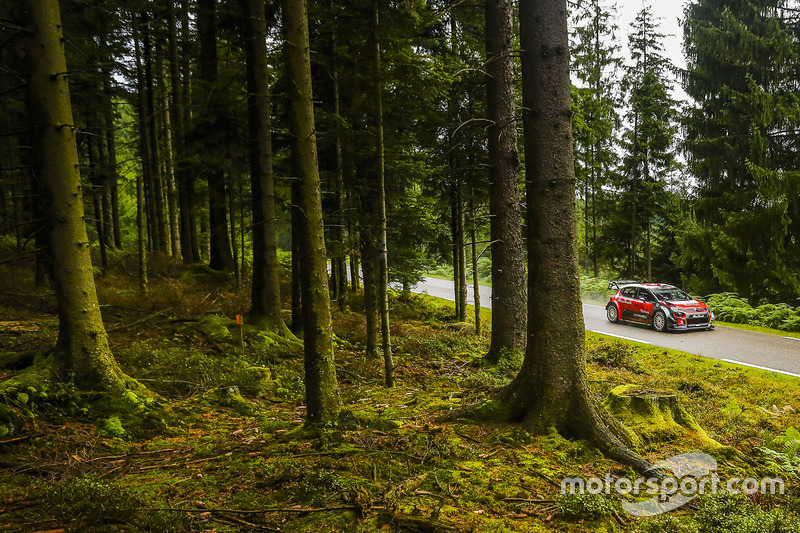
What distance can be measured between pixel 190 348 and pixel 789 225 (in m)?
23.2

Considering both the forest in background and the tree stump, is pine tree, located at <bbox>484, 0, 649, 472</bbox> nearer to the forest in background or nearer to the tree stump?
the tree stump

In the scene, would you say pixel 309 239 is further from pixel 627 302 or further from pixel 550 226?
pixel 627 302

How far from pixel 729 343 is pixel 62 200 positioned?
1772 centimetres

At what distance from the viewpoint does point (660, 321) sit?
16734mm

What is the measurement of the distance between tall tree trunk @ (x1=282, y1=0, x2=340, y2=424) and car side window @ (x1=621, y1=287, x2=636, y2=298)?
16932mm

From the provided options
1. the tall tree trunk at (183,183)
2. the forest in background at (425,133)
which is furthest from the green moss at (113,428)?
the tall tree trunk at (183,183)

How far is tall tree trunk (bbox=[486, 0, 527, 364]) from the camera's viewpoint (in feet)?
30.6

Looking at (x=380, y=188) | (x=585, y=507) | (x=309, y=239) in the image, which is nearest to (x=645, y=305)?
(x=380, y=188)

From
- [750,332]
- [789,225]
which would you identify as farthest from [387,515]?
[789,225]

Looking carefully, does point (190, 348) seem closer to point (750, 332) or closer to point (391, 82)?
point (391, 82)

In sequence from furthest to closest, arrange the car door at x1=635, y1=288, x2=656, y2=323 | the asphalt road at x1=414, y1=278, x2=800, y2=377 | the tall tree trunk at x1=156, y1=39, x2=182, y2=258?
1. the tall tree trunk at x1=156, y1=39, x2=182, y2=258
2. the car door at x1=635, y1=288, x2=656, y2=323
3. the asphalt road at x1=414, y1=278, x2=800, y2=377

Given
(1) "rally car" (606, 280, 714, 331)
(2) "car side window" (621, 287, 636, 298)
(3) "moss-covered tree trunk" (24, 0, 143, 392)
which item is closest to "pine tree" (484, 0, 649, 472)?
(3) "moss-covered tree trunk" (24, 0, 143, 392)

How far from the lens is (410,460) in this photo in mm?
4031
